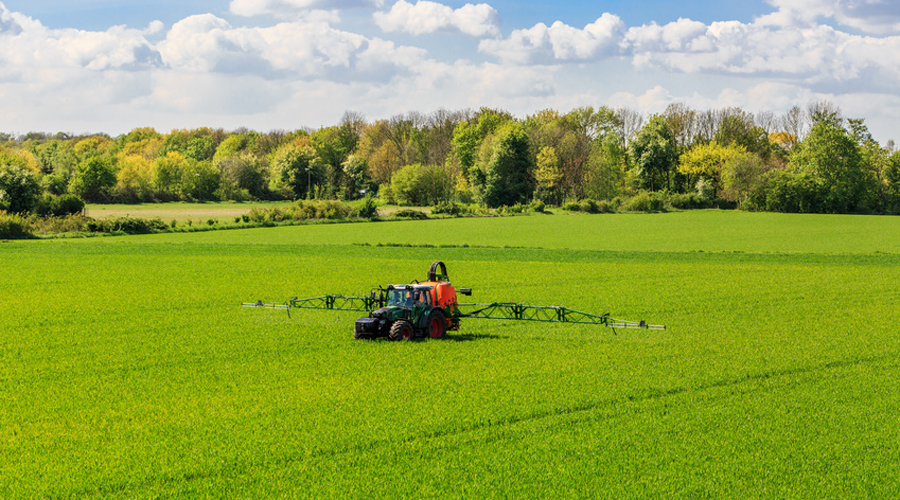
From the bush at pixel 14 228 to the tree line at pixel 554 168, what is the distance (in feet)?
58.2

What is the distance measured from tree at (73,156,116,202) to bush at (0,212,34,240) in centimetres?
8167

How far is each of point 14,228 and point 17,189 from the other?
13.0 m

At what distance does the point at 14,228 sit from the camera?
6706 cm

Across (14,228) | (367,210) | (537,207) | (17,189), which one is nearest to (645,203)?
(537,207)

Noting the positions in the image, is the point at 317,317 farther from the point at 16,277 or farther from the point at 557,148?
the point at 557,148

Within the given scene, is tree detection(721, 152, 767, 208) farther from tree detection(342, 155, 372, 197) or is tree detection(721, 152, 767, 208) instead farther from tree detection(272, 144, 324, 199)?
tree detection(272, 144, 324, 199)

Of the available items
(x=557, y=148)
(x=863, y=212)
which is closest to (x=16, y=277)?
(x=557, y=148)

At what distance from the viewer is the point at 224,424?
1384 cm

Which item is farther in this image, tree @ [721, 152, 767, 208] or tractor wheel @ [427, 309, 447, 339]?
tree @ [721, 152, 767, 208]

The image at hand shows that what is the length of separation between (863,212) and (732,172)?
21.6m

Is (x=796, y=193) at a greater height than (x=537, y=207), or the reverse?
(x=796, y=193)

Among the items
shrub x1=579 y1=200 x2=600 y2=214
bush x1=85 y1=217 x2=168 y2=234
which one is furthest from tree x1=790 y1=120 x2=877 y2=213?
bush x1=85 y1=217 x2=168 y2=234

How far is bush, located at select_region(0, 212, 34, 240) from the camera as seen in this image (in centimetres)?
6650

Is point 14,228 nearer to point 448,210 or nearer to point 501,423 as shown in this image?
point 448,210
